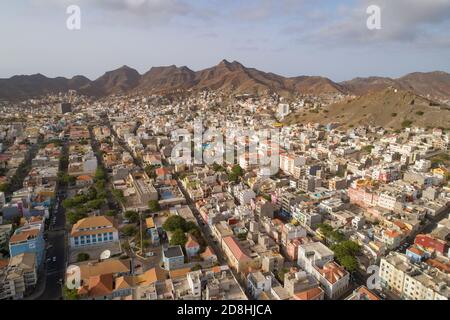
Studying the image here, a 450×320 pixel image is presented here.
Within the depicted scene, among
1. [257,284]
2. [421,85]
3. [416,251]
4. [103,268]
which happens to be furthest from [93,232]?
[421,85]

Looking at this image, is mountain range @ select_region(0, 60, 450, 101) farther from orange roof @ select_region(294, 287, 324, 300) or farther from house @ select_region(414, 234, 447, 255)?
orange roof @ select_region(294, 287, 324, 300)

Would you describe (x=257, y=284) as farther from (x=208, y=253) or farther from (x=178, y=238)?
(x=178, y=238)

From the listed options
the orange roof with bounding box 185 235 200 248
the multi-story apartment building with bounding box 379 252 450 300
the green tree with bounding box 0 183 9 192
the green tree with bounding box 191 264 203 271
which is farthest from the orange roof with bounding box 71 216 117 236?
the multi-story apartment building with bounding box 379 252 450 300

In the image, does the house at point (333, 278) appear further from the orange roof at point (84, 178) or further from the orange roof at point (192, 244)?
the orange roof at point (84, 178)

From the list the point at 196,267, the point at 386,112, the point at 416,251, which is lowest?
the point at 196,267

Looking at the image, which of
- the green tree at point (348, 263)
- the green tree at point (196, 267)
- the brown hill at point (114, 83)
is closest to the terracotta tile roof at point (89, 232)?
the green tree at point (196, 267)
